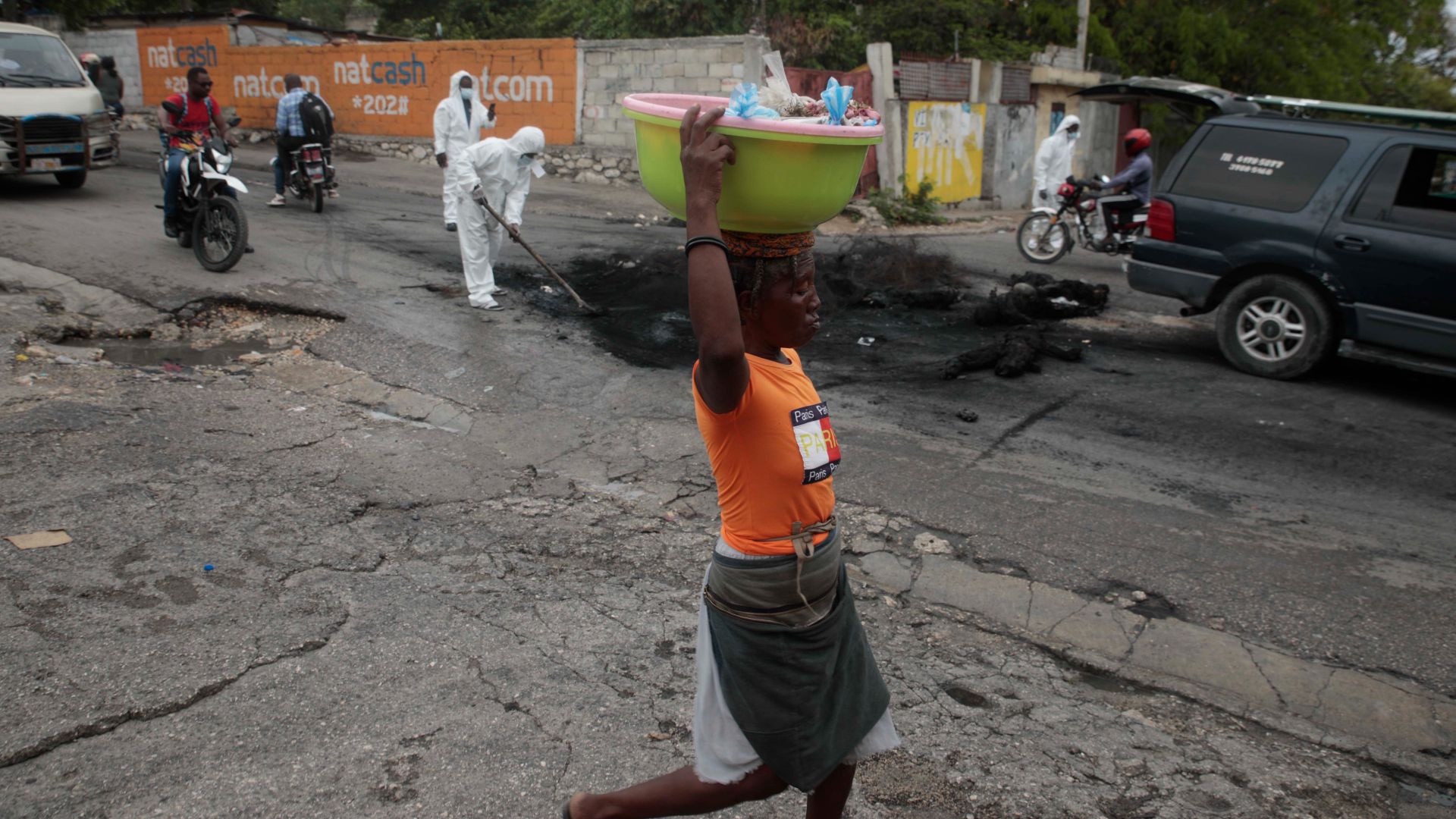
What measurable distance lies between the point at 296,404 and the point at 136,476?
1370mm

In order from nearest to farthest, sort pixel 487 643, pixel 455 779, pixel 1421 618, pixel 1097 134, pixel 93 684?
pixel 455 779 → pixel 93 684 → pixel 487 643 → pixel 1421 618 → pixel 1097 134

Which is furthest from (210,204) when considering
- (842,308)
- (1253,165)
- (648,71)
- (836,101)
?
(648,71)

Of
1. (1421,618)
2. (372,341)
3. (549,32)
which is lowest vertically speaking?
(1421,618)

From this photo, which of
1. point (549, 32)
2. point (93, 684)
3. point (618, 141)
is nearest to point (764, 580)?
point (93, 684)

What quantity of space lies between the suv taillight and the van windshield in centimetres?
1172

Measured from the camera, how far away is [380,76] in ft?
64.4

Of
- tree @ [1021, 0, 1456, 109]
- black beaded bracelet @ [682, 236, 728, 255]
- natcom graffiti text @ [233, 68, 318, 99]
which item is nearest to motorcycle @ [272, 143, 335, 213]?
natcom graffiti text @ [233, 68, 318, 99]

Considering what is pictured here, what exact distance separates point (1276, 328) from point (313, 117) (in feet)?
34.7

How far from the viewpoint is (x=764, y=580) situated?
2.16m

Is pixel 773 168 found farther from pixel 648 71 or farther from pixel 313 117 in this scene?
pixel 648 71

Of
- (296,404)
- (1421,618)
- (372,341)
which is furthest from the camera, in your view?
(372,341)

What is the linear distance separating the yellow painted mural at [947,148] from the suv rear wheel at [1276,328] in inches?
452

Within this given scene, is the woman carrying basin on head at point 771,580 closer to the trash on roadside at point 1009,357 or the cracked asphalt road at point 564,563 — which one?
the cracked asphalt road at point 564,563

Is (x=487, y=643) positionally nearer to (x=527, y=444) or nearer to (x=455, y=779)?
(x=455, y=779)
